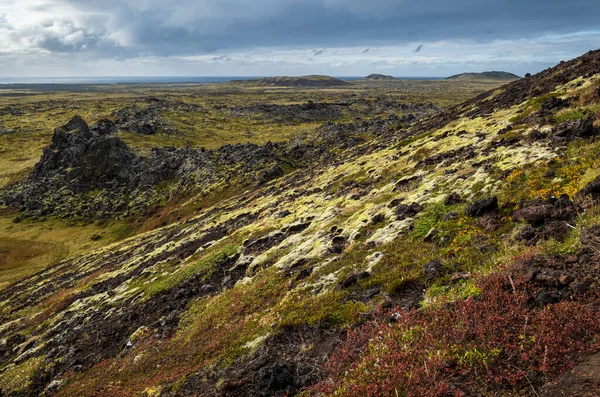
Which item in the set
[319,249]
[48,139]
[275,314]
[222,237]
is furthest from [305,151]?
[48,139]

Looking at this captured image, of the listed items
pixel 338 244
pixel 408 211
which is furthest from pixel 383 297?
pixel 408 211

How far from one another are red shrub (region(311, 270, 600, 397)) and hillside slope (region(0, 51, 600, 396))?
1.4 inches

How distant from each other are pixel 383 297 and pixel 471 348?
13.8ft

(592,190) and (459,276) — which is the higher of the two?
(592,190)

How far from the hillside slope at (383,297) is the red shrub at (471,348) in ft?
0.11

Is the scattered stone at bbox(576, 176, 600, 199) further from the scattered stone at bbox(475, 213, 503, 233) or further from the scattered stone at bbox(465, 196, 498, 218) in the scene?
the scattered stone at bbox(465, 196, 498, 218)

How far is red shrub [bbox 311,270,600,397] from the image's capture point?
22.8 feet

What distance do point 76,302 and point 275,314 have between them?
25261 millimetres

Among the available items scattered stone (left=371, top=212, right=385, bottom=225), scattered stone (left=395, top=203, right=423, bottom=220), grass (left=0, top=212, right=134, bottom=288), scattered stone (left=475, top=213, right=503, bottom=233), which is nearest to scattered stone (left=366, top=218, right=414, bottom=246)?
scattered stone (left=395, top=203, right=423, bottom=220)

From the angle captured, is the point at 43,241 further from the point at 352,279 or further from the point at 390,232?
the point at 352,279

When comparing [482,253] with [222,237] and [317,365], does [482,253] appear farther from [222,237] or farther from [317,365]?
[222,237]

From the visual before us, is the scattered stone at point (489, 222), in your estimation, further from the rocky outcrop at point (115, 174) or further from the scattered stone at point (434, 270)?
the rocky outcrop at point (115, 174)

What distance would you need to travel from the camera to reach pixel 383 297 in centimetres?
1190

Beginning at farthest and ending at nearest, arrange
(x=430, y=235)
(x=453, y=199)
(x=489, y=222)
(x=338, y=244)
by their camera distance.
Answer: (x=338, y=244)
(x=453, y=199)
(x=430, y=235)
(x=489, y=222)
